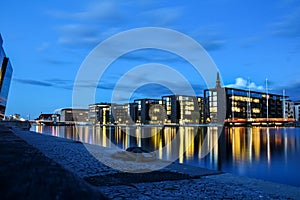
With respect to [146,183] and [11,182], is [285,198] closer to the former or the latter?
[146,183]

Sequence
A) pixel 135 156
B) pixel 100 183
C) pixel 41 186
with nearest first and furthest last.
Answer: pixel 41 186 < pixel 100 183 < pixel 135 156

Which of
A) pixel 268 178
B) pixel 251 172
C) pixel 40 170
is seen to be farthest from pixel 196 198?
pixel 251 172

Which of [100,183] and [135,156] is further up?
[100,183]

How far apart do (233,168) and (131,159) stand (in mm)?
9569

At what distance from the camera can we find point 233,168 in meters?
25.8

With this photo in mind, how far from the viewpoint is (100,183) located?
1191cm

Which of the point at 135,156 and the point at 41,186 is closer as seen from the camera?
the point at 41,186

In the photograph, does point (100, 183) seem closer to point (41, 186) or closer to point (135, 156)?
point (135, 156)

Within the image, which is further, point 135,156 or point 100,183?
point 135,156

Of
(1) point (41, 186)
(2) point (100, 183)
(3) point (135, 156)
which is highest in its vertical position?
(1) point (41, 186)

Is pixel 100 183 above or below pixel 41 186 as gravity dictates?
below

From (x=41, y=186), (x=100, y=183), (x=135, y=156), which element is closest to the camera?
(x=41, y=186)

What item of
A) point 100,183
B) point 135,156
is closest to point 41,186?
point 100,183

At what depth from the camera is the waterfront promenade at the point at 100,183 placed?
220cm
